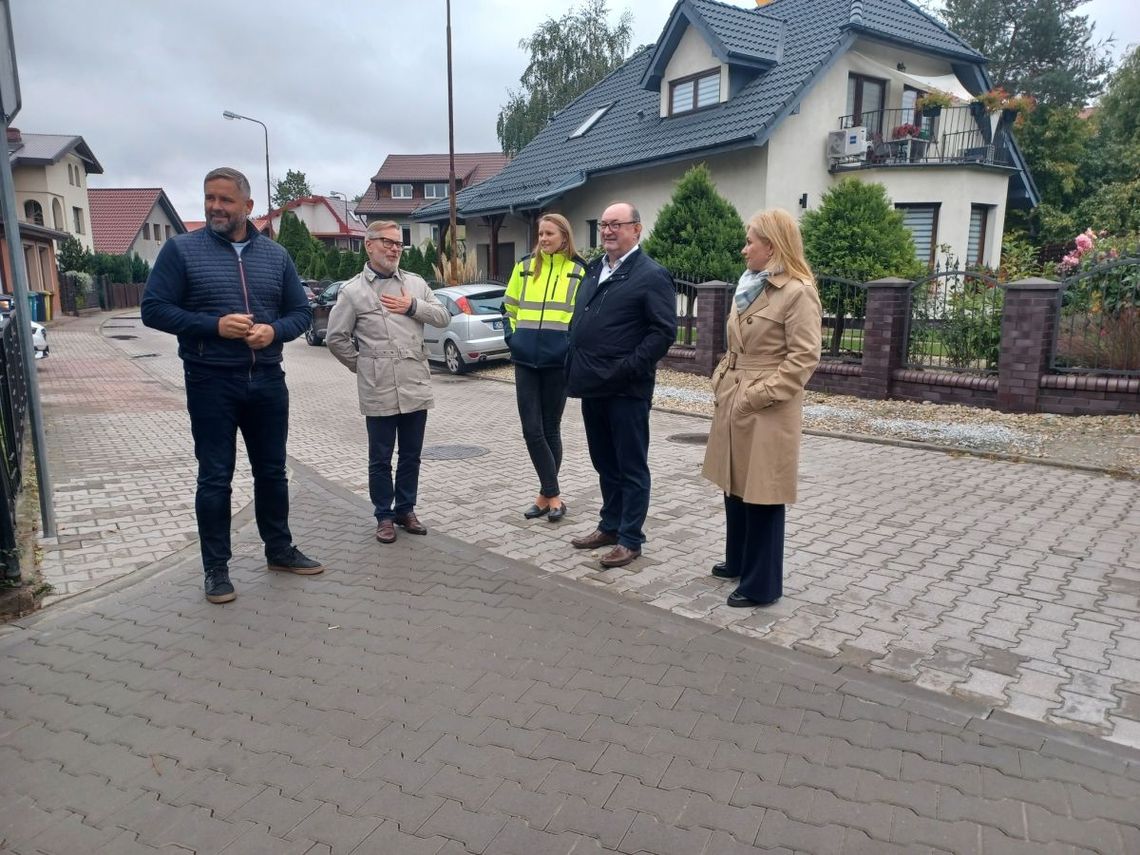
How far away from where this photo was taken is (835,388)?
1092 centimetres

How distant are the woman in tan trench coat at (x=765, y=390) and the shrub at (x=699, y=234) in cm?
1038

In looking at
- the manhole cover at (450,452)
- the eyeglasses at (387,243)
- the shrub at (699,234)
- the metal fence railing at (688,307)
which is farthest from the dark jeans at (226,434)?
the shrub at (699,234)

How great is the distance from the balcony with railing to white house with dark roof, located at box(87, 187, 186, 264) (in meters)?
43.6

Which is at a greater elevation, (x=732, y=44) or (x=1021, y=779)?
(x=732, y=44)

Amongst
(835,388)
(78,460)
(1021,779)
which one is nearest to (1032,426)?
(835,388)

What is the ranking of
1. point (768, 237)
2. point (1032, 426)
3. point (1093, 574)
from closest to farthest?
point (768, 237), point (1093, 574), point (1032, 426)

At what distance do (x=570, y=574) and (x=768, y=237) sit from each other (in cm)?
210

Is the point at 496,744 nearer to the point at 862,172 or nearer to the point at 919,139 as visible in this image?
the point at 862,172

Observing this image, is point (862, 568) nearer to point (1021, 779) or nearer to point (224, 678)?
point (1021, 779)

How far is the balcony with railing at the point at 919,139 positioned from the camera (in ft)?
61.5

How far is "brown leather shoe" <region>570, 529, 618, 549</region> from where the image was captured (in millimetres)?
5074

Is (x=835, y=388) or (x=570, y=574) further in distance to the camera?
(x=835, y=388)

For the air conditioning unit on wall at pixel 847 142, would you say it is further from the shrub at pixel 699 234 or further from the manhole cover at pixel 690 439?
the manhole cover at pixel 690 439

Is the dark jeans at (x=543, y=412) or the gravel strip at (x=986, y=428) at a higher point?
the dark jeans at (x=543, y=412)
